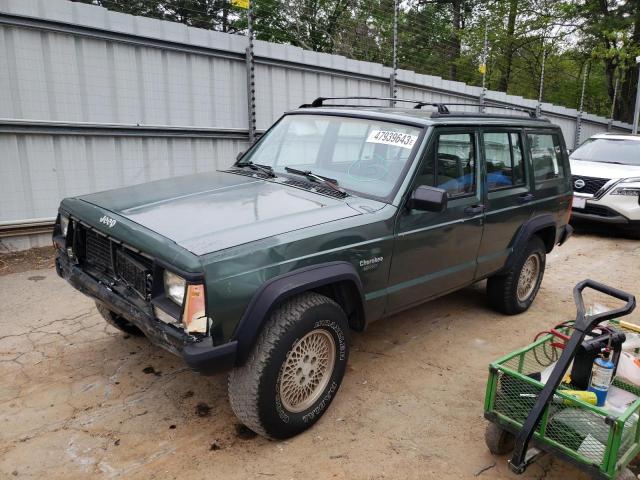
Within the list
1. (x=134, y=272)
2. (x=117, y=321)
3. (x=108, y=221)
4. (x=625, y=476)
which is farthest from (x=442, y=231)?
(x=117, y=321)

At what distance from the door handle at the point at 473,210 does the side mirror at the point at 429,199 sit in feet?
2.43

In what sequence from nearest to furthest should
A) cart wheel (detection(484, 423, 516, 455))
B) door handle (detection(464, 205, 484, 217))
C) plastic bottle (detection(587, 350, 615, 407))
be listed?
plastic bottle (detection(587, 350, 615, 407)) → cart wheel (detection(484, 423, 516, 455)) → door handle (detection(464, 205, 484, 217))

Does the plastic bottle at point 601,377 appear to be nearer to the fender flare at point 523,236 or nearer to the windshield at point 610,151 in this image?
the fender flare at point 523,236

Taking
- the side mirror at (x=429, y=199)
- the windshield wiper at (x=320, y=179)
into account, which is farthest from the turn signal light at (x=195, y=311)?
the side mirror at (x=429, y=199)

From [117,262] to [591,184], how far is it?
834 centimetres

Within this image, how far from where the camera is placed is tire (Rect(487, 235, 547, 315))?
4.80 meters

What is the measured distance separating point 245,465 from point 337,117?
2.60m

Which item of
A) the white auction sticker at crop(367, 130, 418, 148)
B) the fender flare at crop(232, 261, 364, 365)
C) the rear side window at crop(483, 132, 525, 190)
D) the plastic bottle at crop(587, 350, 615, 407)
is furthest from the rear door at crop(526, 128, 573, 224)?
the fender flare at crop(232, 261, 364, 365)

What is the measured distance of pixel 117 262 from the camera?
297 centimetres

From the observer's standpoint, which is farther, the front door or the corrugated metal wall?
the corrugated metal wall

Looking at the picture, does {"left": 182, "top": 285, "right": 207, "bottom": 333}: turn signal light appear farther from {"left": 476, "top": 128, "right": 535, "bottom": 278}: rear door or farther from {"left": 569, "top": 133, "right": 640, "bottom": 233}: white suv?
{"left": 569, "top": 133, "right": 640, "bottom": 233}: white suv

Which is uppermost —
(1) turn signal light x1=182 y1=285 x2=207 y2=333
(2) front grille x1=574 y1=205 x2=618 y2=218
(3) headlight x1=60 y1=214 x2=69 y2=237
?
(3) headlight x1=60 y1=214 x2=69 y2=237

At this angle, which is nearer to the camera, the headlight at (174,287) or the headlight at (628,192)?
the headlight at (174,287)

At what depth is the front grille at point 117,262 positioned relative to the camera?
109 inches
